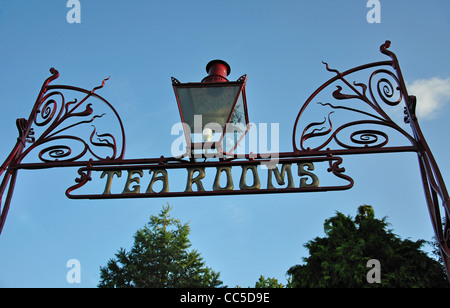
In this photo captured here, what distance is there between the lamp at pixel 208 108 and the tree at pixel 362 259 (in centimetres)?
1594

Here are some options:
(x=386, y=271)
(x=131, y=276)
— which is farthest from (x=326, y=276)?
(x=131, y=276)

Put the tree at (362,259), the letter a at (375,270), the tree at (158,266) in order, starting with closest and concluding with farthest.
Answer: the letter a at (375,270), the tree at (362,259), the tree at (158,266)

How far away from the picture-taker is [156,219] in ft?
92.2

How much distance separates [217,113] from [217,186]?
704 mm

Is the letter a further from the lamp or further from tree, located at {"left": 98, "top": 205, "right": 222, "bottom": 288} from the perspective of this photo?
tree, located at {"left": 98, "top": 205, "right": 222, "bottom": 288}

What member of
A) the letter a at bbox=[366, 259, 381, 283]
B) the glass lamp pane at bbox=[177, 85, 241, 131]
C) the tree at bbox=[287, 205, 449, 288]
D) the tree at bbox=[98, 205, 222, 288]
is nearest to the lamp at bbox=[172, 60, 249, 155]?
the glass lamp pane at bbox=[177, 85, 241, 131]

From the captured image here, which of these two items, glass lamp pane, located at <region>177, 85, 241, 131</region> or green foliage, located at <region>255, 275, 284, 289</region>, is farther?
green foliage, located at <region>255, 275, 284, 289</region>

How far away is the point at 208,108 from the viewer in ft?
11.4

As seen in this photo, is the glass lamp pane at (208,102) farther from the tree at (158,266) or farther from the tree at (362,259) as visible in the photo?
the tree at (158,266)

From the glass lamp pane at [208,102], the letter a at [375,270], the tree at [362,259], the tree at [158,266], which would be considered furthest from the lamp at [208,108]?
the tree at [158,266]

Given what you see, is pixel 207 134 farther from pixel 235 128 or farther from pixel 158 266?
pixel 158 266

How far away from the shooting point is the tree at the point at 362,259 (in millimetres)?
17531

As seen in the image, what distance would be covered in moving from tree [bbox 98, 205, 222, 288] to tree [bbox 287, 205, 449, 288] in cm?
707

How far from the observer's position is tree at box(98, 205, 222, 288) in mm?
24391
